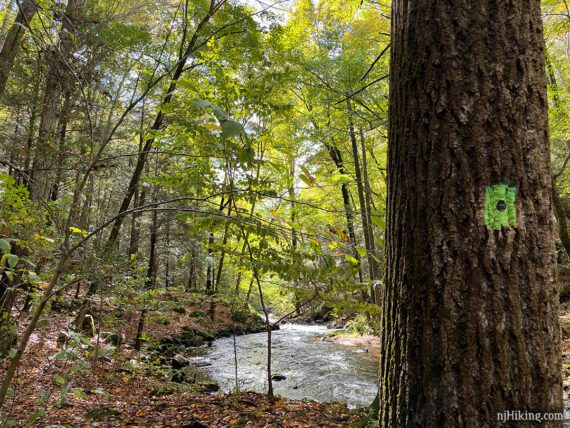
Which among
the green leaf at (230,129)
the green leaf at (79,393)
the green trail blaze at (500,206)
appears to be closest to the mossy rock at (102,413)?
the green leaf at (79,393)

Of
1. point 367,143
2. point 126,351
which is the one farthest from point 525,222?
point 367,143

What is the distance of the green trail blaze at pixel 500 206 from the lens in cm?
103

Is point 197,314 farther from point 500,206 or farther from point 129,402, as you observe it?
point 500,206

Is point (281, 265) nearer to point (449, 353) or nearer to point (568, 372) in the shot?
point (449, 353)

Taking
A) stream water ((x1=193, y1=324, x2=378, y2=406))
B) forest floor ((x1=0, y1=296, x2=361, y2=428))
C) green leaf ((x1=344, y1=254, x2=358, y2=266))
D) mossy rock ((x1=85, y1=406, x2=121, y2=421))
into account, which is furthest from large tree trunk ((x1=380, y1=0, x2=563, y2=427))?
stream water ((x1=193, y1=324, x2=378, y2=406))

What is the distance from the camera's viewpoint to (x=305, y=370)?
8195mm

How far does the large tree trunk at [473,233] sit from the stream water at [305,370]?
4.96m

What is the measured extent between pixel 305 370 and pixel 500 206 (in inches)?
321

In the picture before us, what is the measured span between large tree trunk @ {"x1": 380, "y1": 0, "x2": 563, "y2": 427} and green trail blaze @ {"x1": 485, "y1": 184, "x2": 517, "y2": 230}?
0.06 ft

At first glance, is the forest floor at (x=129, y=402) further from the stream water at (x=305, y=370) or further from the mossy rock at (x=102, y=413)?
the stream water at (x=305, y=370)

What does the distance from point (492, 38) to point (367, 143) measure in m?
10.3

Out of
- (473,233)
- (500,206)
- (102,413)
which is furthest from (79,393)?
(102,413)

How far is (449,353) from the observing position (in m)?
1.02

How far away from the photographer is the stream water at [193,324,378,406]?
6.42 meters
